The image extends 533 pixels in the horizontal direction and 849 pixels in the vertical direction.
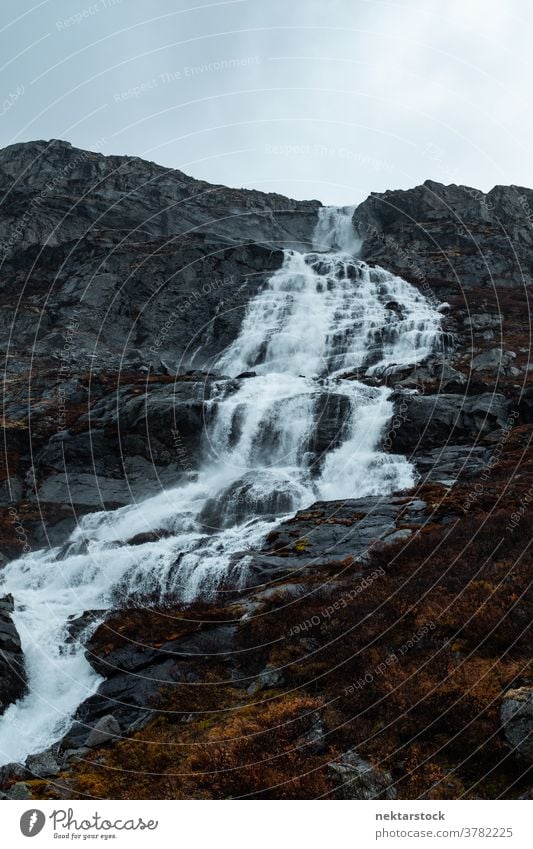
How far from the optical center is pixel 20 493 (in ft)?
116

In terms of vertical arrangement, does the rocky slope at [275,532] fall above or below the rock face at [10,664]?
above

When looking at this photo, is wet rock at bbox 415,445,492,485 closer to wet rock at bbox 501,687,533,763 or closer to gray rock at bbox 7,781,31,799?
wet rock at bbox 501,687,533,763

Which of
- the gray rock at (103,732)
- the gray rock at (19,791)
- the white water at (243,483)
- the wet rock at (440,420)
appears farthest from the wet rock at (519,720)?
the wet rock at (440,420)

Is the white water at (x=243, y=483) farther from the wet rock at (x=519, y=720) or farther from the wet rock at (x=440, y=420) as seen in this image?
the wet rock at (x=519, y=720)

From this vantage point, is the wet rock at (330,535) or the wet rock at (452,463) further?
the wet rock at (452,463)

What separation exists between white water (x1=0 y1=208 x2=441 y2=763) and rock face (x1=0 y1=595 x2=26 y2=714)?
0.33 m

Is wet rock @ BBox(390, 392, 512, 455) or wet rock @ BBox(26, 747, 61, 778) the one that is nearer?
wet rock @ BBox(26, 747, 61, 778)

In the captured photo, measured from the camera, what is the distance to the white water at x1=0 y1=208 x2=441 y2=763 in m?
18.3

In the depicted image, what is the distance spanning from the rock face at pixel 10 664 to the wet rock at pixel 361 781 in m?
10.8

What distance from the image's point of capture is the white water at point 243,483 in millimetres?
18297

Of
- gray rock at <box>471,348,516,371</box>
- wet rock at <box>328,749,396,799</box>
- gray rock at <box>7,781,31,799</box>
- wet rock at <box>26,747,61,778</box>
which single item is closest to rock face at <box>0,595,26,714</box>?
wet rock at <box>26,747,61,778</box>

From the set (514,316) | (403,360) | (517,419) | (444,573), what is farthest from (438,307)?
(444,573)

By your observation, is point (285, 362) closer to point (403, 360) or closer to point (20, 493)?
point (403, 360)

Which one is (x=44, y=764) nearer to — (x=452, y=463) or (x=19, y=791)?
(x=19, y=791)
